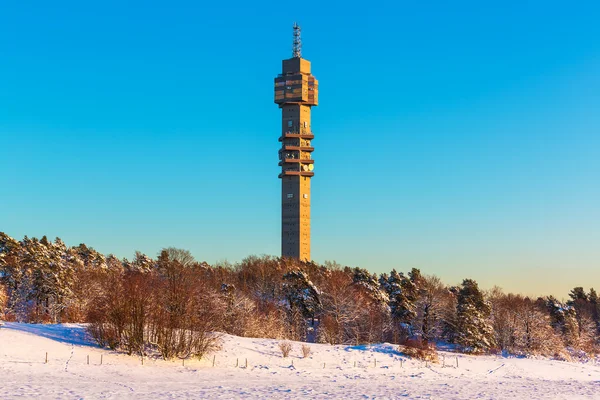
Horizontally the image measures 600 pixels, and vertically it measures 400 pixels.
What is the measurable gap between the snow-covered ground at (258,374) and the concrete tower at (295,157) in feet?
Answer: 345

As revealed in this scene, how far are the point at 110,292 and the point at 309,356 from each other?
14.8 metres

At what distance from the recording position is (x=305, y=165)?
6171 inches

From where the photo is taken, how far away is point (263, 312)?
76562 millimetres

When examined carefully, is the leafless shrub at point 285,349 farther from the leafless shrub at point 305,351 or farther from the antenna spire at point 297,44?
the antenna spire at point 297,44

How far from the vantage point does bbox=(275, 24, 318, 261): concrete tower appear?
6102 inches

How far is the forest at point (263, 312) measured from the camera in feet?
134

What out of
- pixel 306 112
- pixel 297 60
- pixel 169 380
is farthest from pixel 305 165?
pixel 169 380

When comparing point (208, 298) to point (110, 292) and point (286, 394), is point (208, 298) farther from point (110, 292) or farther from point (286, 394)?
point (286, 394)

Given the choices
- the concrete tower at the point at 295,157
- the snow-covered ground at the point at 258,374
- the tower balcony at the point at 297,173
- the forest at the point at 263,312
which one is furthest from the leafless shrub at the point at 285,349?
the tower balcony at the point at 297,173

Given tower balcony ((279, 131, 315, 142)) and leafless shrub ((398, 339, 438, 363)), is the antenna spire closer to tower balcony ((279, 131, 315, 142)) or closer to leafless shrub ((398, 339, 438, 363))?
tower balcony ((279, 131, 315, 142))

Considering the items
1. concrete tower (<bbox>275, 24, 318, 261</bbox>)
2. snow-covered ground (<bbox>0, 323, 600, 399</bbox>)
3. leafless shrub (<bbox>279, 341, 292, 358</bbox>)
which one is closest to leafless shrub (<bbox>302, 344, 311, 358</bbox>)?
snow-covered ground (<bbox>0, 323, 600, 399</bbox>)

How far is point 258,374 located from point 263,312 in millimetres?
A: 39422

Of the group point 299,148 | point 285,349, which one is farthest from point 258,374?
point 299,148

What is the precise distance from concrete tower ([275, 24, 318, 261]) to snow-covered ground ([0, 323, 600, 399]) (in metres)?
105
